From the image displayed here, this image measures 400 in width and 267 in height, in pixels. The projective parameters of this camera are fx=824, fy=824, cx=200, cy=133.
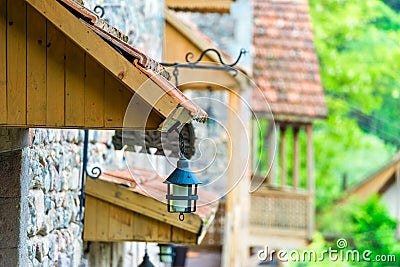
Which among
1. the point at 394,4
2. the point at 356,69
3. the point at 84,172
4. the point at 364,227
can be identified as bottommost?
the point at 364,227

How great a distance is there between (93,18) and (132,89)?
0.27 metres

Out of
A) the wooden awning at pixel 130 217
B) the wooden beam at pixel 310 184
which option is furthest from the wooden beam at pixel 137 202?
the wooden beam at pixel 310 184

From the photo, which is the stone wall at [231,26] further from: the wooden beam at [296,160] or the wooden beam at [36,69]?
the wooden beam at [36,69]

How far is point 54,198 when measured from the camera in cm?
358

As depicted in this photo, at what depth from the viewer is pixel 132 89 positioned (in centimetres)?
258

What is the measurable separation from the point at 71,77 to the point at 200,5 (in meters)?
5.26

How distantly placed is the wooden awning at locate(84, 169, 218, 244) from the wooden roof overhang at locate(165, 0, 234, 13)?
3992mm

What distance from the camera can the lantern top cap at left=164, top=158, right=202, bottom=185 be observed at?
10.3ft

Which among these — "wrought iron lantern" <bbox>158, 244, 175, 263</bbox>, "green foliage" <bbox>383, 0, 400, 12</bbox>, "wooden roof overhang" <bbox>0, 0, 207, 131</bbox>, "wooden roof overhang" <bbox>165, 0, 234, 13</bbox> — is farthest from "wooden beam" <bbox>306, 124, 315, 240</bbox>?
"wooden roof overhang" <bbox>0, 0, 207, 131</bbox>

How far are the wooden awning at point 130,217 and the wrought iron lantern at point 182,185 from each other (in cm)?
51

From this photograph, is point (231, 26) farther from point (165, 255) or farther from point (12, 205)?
point (12, 205)

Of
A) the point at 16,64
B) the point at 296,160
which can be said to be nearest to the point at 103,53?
the point at 16,64

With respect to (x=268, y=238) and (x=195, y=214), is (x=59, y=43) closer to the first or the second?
(x=195, y=214)

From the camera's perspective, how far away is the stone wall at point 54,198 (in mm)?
3245
